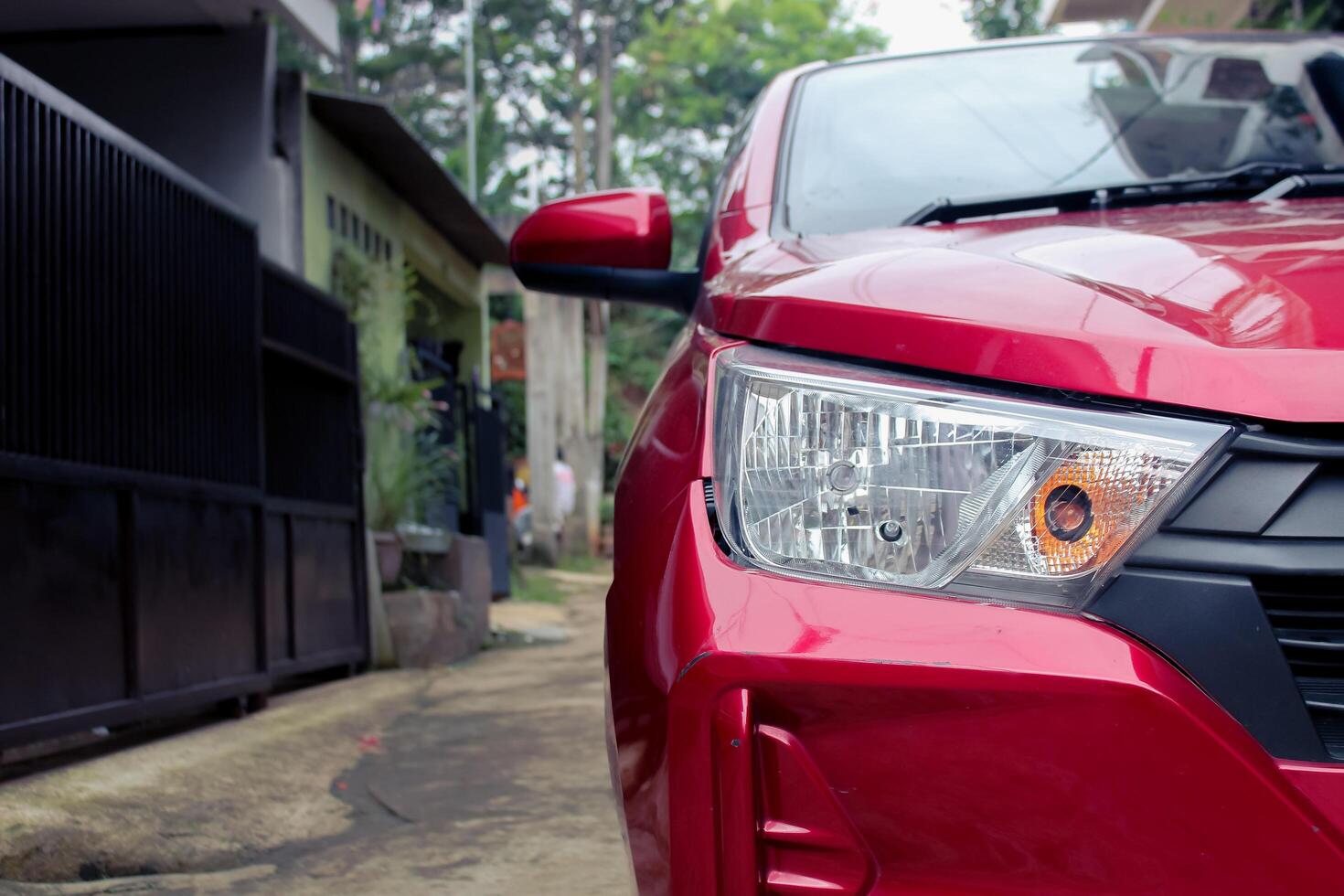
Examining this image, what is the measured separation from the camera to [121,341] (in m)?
4.01

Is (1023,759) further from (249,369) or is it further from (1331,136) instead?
(249,369)

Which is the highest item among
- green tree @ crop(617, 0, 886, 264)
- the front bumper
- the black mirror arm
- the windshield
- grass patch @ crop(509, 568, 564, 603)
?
green tree @ crop(617, 0, 886, 264)

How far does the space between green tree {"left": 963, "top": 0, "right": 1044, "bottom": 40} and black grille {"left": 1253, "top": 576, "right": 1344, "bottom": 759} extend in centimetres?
2297

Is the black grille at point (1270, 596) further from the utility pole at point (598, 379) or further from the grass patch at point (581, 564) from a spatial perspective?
the grass patch at point (581, 564)

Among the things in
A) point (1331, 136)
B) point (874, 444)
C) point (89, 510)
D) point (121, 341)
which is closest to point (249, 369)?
point (121, 341)

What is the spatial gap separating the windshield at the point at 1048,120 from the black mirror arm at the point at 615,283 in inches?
9.9

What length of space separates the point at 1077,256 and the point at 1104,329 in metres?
0.29

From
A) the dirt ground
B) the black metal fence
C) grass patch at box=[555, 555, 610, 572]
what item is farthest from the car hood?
grass patch at box=[555, 555, 610, 572]

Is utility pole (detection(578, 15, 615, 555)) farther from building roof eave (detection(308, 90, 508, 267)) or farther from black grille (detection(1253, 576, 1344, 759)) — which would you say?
black grille (detection(1253, 576, 1344, 759))

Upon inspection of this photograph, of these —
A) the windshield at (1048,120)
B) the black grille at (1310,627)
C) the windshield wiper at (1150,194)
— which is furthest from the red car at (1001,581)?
the windshield at (1048,120)

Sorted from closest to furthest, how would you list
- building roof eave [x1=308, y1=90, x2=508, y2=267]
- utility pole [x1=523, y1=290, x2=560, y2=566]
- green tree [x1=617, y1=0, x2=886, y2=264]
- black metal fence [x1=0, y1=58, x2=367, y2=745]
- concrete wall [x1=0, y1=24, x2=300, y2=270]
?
black metal fence [x1=0, y1=58, x2=367, y2=745] → concrete wall [x1=0, y1=24, x2=300, y2=270] → building roof eave [x1=308, y1=90, x2=508, y2=267] → utility pole [x1=523, y1=290, x2=560, y2=566] → green tree [x1=617, y1=0, x2=886, y2=264]

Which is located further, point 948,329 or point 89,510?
point 89,510

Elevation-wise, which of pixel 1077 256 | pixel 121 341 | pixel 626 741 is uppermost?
pixel 121 341

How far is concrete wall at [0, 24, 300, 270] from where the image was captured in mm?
7562
